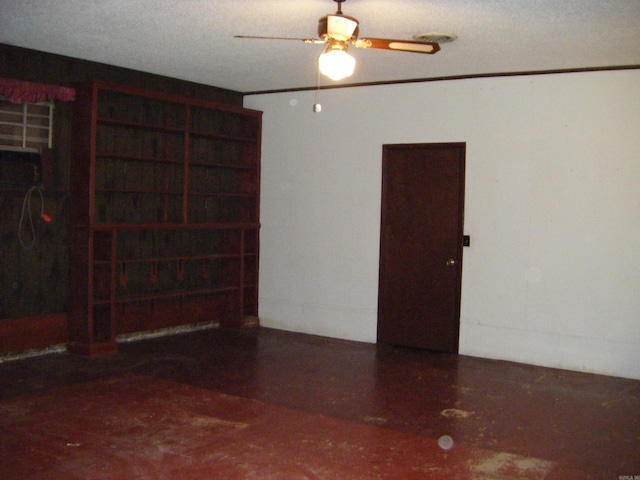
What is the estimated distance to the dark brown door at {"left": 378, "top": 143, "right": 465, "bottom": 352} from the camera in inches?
260

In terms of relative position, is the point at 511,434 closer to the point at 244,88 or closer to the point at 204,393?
the point at 204,393

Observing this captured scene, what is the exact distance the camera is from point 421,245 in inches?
267

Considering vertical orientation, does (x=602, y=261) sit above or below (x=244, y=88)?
below

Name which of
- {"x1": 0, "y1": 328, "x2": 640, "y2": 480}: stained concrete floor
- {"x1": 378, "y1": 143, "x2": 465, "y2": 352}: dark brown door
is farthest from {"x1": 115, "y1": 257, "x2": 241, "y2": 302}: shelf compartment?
{"x1": 378, "y1": 143, "x2": 465, "y2": 352}: dark brown door

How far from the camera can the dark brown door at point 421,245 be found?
6.61 metres

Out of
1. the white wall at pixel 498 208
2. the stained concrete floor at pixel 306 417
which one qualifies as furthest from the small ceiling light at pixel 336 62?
the white wall at pixel 498 208

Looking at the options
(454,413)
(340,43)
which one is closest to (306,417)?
(454,413)

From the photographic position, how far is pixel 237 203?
784 cm

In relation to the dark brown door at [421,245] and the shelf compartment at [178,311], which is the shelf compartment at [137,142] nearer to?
the shelf compartment at [178,311]

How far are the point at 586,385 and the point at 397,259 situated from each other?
7.14ft

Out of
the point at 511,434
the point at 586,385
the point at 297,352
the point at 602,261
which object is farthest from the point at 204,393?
the point at 602,261

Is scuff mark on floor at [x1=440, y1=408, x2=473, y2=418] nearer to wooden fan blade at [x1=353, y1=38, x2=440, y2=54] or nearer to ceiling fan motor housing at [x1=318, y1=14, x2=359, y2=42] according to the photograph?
wooden fan blade at [x1=353, y1=38, x2=440, y2=54]

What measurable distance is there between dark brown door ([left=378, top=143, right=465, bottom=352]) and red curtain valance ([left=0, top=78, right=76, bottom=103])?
10.1 ft

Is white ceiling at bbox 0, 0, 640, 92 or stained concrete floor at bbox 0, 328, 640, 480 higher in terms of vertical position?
white ceiling at bbox 0, 0, 640, 92
